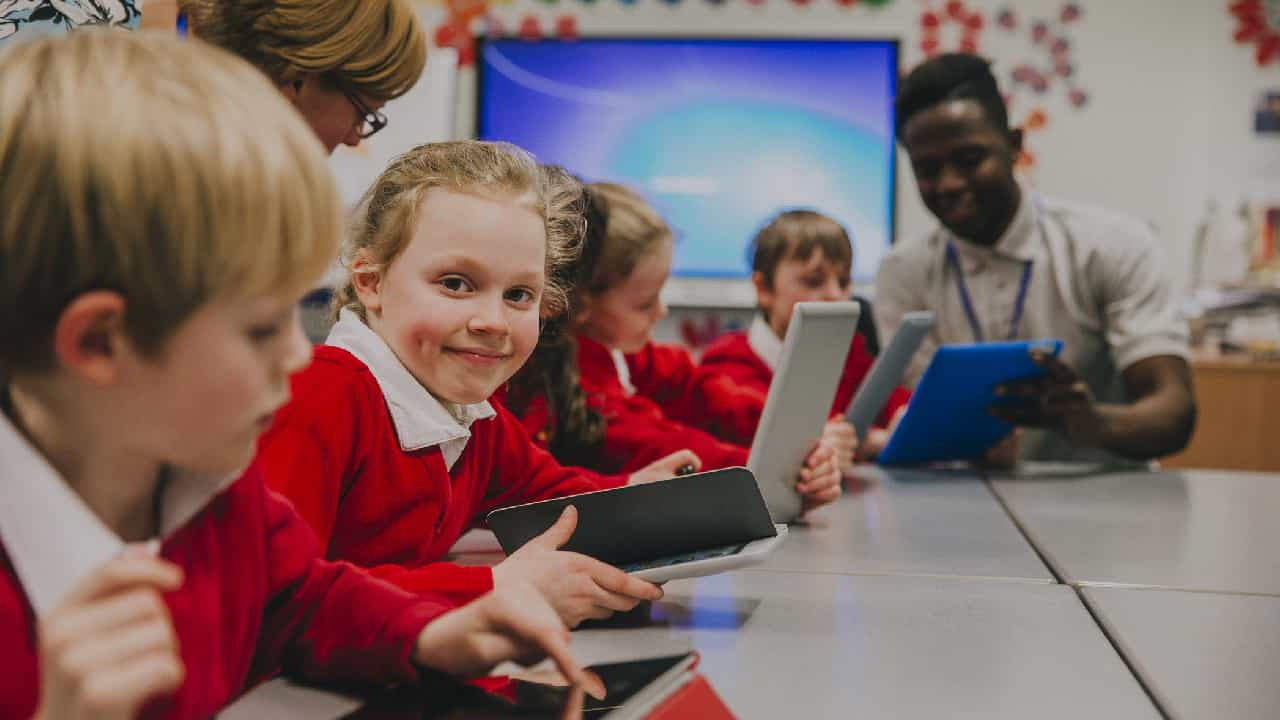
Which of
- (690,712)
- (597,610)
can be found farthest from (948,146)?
Answer: (690,712)

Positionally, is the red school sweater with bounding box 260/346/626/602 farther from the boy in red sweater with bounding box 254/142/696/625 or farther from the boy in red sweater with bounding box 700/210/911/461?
the boy in red sweater with bounding box 700/210/911/461

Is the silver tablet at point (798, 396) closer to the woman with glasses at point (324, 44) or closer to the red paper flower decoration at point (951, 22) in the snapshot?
the woman with glasses at point (324, 44)

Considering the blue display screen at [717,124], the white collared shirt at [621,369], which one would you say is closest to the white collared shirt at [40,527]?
the white collared shirt at [621,369]

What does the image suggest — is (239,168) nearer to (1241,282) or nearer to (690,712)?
(690,712)

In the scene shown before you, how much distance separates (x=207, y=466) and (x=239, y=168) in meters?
0.14

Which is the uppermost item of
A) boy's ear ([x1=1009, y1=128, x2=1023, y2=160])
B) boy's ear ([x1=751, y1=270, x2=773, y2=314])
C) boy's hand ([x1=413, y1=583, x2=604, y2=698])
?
boy's ear ([x1=1009, y1=128, x2=1023, y2=160])

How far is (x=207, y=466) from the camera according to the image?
1.66 feet

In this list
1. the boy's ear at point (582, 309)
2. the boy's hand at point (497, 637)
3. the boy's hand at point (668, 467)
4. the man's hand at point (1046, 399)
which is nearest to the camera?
the boy's hand at point (497, 637)

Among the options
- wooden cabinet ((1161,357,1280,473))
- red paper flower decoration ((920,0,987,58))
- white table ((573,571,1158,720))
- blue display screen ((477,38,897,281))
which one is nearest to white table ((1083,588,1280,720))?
white table ((573,571,1158,720))

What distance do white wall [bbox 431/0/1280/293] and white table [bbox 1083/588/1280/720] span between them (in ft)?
10.1

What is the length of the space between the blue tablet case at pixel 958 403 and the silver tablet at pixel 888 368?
4cm

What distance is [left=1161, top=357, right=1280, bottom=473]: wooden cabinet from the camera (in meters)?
3.52

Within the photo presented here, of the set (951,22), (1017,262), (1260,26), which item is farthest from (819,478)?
(1260,26)

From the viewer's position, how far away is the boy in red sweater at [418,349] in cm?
89
